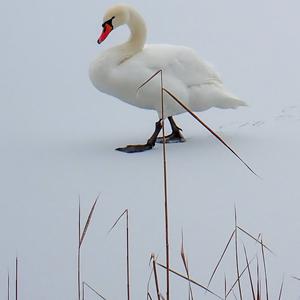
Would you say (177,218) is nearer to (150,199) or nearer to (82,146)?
(150,199)

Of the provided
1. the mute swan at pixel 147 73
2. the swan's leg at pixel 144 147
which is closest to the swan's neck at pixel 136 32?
the mute swan at pixel 147 73

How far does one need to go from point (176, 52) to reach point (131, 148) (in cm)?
42

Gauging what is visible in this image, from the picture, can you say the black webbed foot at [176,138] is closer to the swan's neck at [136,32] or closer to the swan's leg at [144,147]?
the swan's leg at [144,147]

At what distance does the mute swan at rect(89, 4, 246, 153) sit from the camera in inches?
113

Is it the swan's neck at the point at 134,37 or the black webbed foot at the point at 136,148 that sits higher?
the swan's neck at the point at 134,37

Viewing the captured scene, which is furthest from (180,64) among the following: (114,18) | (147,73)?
(114,18)

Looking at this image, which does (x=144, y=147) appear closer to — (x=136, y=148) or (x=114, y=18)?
(x=136, y=148)

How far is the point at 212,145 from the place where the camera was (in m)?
3.08

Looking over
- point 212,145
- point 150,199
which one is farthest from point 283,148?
point 150,199

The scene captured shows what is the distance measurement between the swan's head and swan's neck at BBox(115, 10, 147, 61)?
3cm

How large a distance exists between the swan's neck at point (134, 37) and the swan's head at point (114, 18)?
0.03 metres

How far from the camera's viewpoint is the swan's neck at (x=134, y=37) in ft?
9.62

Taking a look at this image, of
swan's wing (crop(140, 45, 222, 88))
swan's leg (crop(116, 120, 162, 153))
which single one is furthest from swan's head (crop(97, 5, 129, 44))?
swan's leg (crop(116, 120, 162, 153))

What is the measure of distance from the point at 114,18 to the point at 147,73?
270mm
